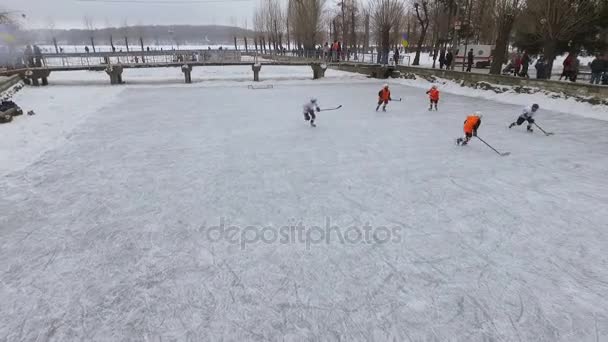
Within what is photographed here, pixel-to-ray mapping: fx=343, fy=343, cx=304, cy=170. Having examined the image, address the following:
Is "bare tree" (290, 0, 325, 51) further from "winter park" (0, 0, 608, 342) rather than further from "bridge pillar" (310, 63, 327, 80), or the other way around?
"winter park" (0, 0, 608, 342)

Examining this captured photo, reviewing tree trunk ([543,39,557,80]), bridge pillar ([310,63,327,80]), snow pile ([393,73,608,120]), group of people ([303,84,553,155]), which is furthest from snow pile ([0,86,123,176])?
tree trunk ([543,39,557,80])

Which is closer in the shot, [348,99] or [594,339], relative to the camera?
[594,339]

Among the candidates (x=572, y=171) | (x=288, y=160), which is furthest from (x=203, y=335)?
(x=572, y=171)

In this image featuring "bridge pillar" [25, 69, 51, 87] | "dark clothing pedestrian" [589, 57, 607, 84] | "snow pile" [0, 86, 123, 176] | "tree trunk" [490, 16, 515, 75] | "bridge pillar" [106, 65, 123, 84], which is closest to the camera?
"snow pile" [0, 86, 123, 176]

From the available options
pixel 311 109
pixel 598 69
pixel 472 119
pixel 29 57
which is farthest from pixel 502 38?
pixel 29 57

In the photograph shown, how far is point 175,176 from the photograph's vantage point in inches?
243

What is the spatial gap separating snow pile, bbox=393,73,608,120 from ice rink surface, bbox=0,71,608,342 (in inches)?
155

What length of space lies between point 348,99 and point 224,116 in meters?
6.32

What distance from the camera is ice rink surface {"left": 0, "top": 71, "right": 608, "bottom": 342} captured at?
2.93 meters

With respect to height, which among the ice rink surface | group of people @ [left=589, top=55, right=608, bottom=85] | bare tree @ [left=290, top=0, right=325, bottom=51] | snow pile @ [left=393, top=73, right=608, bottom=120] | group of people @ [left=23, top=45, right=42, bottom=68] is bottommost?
the ice rink surface

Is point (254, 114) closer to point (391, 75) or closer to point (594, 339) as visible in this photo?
point (594, 339)

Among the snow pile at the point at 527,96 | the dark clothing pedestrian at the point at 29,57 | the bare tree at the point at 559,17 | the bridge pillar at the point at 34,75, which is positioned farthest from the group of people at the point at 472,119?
the dark clothing pedestrian at the point at 29,57

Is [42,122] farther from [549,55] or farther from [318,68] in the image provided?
[549,55]

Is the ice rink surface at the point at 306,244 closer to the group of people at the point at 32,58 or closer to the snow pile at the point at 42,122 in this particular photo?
the snow pile at the point at 42,122
